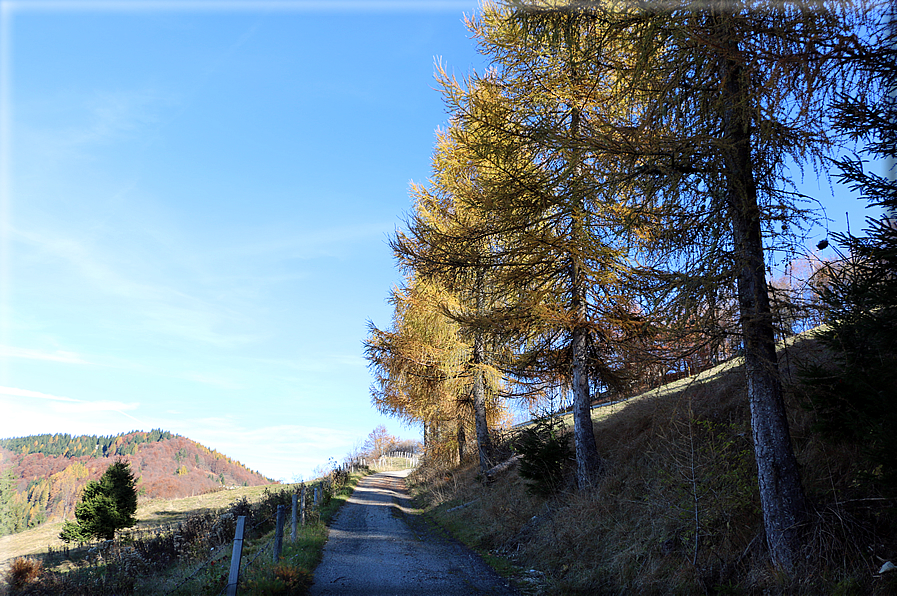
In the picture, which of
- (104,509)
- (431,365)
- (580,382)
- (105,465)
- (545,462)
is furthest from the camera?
(105,465)

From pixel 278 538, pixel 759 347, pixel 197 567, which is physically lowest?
pixel 197 567

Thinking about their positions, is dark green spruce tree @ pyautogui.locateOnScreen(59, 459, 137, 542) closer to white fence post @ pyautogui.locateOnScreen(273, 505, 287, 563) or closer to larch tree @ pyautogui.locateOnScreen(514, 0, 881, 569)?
white fence post @ pyautogui.locateOnScreen(273, 505, 287, 563)

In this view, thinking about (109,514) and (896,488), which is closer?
(896,488)

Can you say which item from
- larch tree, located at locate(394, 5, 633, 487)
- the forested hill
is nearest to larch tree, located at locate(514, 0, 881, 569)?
larch tree, located at locate(394, 5, 633, 487)

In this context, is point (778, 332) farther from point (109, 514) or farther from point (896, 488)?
point (109, 514)

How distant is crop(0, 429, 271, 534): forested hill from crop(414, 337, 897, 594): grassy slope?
41.5m

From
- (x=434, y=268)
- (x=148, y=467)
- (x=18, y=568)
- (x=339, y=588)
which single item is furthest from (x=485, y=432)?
(x=148, y=467)

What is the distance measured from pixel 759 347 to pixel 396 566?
6.92m

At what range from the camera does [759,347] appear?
5.24 m

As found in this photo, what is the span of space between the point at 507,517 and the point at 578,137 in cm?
834

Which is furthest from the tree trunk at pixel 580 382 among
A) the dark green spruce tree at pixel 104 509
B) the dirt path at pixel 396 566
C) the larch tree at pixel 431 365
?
the dark green spruce tree at pixel 104 509

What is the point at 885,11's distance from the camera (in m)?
4.72

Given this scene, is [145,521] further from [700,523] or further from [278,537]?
[700,523]

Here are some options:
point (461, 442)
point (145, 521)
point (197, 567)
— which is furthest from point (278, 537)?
point (145, 521)
